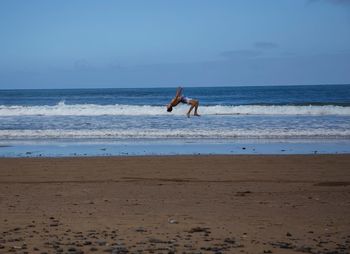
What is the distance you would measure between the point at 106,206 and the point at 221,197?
1.93m

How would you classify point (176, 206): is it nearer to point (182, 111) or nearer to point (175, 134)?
point (175, 134)

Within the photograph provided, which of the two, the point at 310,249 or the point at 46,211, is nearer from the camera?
the point at 310,249

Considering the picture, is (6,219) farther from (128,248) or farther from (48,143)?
(48,143)

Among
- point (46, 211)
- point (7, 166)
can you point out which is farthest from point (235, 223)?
point (7, 166)

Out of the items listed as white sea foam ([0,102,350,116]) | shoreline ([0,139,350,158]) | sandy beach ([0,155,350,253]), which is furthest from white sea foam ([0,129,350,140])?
white sea foam ([0,102,350,116])

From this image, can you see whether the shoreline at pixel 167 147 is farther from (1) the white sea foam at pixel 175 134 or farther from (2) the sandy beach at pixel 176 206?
(2) the sandy beach at pixel 176 206

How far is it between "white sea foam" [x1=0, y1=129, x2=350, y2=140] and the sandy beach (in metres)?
6.73

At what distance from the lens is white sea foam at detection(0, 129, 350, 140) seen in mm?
19672

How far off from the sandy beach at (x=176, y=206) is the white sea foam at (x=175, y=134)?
22.1 feet

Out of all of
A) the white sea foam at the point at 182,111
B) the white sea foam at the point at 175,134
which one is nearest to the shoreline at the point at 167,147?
the white sea foam at the point at 175,134

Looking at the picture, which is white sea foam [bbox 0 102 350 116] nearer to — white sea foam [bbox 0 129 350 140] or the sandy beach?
white sea foam [bbox 0 129 350 140]

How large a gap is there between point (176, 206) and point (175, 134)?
12.5m

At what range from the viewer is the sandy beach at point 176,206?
5.65 meters

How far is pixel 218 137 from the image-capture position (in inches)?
770
